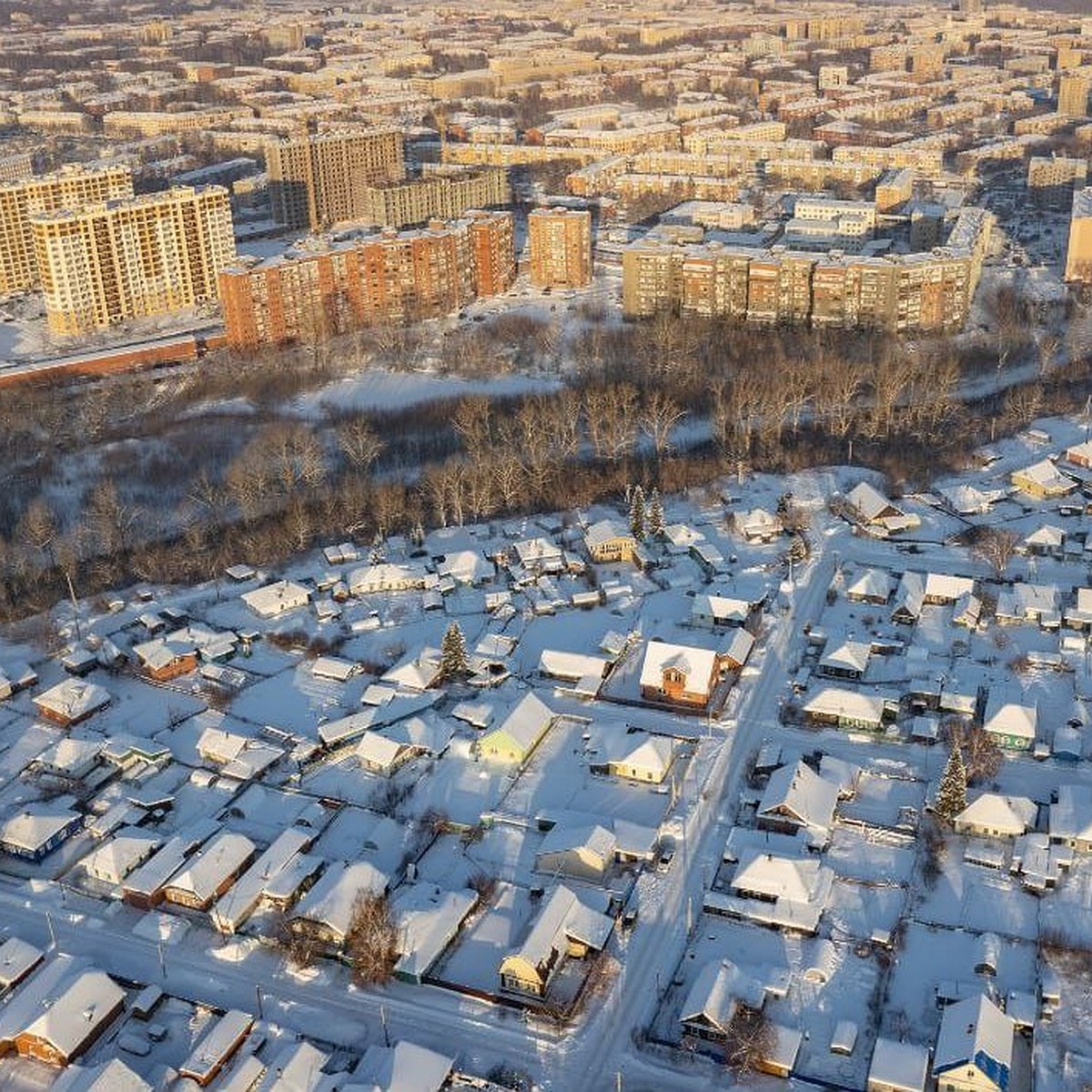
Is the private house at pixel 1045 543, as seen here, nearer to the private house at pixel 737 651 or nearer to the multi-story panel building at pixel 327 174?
the private house at pixel 737 651

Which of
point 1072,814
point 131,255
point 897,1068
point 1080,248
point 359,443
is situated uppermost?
point 131,255

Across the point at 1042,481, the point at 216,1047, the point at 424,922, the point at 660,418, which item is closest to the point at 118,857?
the point at 216,1047

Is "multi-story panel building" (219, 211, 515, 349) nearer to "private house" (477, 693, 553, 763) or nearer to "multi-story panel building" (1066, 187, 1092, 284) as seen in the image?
"multi-story panel building" (1066, 187, 1092, 284)

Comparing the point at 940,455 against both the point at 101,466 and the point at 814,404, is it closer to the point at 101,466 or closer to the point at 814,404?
the point at 814,404

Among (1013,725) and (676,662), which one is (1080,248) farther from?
(676,662)

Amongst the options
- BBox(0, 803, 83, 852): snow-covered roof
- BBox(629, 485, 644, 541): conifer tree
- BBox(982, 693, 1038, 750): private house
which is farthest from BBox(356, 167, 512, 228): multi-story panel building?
BBox(982, 693, 1038, 750): private house

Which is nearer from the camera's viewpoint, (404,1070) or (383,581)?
(404,1070)
